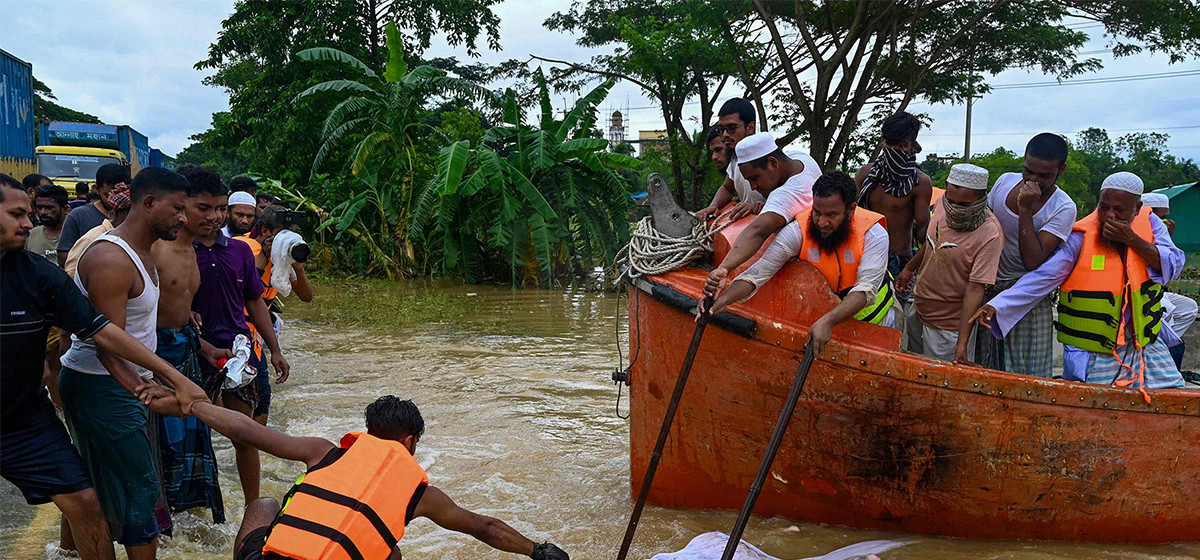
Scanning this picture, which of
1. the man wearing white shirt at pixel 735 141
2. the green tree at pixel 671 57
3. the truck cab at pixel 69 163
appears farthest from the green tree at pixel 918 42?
the truck cab at pixel 69 163

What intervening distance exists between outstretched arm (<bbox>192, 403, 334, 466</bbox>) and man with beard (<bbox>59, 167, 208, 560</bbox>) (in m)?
0.51

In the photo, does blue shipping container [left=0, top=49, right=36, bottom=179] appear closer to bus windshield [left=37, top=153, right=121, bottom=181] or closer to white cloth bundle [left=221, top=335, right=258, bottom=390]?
bus windshield [left=37, top=153, right=121, bottom=181]

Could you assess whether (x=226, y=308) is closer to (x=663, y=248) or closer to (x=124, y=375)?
(x=124, y=375)

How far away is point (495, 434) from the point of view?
19.1 ft

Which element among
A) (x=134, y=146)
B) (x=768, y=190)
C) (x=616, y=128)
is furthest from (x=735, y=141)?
(x=616, y=128)

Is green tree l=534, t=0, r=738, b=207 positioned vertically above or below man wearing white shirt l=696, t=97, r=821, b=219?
above

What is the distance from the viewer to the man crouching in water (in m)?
2.22

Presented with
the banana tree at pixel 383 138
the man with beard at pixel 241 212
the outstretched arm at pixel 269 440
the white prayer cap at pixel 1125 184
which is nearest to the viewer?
the outstretched arm at pixel 269 440

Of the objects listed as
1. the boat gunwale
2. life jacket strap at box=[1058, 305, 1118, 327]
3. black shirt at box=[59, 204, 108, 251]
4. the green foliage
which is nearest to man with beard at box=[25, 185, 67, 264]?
black shirt at box=[59, 204, 108, 251]

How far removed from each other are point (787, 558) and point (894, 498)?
54cm

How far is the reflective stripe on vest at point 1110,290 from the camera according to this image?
3.73 metres

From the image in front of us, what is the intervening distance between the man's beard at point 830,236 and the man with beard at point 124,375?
2.50m

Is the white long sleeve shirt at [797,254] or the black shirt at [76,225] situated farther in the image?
the black shirt at [76,225]

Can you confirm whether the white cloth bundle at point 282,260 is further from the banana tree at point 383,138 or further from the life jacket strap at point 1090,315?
the banana tree at point 383,138
